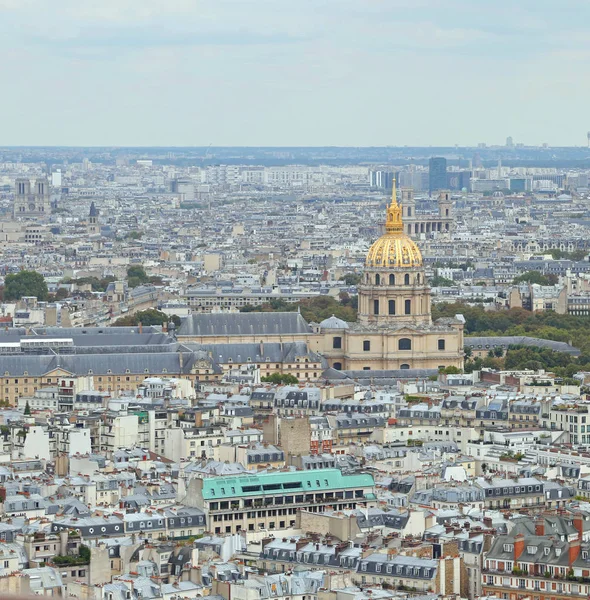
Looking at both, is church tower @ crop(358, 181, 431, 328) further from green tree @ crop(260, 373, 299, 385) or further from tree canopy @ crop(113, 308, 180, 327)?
tree canopy @ crop(113, 308, 180, 327)

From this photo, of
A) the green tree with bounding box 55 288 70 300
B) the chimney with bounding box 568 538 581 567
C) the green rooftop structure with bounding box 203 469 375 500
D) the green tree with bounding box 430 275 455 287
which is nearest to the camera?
the chimney with bounding box 568 538 581 567

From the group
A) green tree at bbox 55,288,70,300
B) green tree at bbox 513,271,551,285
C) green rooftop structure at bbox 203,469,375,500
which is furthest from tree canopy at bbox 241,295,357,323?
green rooftop structure at bbox 203,469,375,500

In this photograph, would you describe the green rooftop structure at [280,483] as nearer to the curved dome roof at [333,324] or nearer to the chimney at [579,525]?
the chimney at [579,525]

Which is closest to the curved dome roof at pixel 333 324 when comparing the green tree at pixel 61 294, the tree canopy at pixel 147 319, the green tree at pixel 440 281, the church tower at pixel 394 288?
the church tower at pixel 394 288

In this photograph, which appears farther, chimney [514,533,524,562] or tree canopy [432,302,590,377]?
tree canopy [432,302,590,377]

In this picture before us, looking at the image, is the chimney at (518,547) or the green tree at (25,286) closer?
the chimney at (518,547)

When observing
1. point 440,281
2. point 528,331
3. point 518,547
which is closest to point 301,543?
point 518,547
